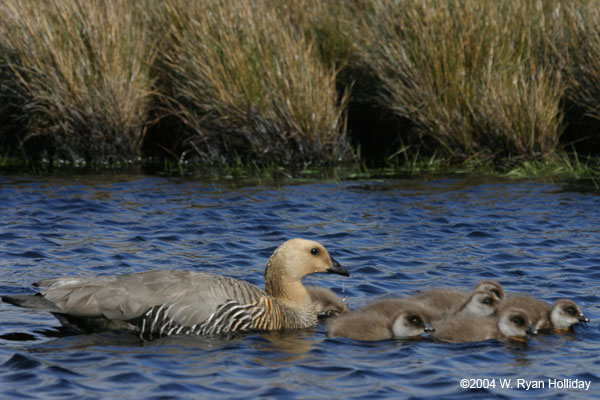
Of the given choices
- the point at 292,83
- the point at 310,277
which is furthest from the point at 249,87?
the point at 310,277

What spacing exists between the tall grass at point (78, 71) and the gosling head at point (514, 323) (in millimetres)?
9068

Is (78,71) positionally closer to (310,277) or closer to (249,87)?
(249,87)

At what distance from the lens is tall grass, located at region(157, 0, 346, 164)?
48.5 feet

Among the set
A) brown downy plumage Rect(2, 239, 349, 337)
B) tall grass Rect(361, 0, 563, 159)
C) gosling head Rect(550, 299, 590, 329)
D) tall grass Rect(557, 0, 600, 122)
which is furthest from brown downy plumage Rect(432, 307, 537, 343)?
tall grass Rect(557, 0, 600, 122)

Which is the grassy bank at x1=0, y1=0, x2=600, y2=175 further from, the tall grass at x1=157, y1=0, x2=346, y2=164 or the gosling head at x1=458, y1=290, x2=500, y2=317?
the gosling head at x1=458, y1=290, x2=500, y2=317

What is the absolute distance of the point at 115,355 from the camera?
268 inches

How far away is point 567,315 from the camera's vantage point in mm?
7590

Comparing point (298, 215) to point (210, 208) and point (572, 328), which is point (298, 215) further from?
point (572, 328)

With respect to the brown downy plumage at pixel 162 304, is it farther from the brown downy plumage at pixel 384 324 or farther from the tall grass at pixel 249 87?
the tall grass at pixel 249 87

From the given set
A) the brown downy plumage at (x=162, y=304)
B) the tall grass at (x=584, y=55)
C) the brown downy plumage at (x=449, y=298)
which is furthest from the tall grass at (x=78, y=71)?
the brown downy plumage at (x=449, y=298)

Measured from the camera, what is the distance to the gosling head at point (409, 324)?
7.39 m

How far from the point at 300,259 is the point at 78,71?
26.3 feet

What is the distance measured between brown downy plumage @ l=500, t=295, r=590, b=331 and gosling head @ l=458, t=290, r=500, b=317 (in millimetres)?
115

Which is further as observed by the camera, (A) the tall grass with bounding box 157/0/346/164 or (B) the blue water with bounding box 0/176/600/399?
(A) the tall grass with bounding box 157/0/346/164
